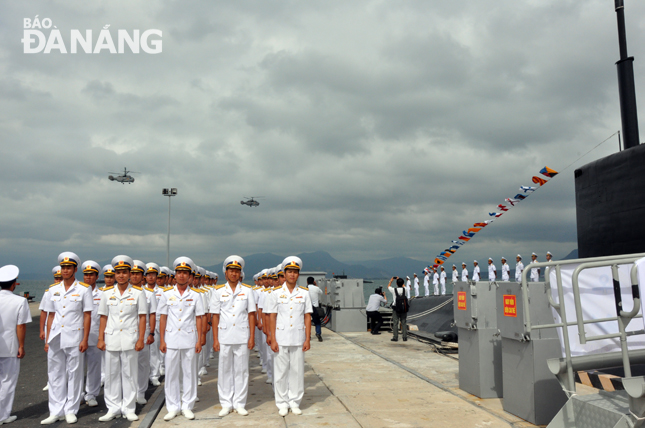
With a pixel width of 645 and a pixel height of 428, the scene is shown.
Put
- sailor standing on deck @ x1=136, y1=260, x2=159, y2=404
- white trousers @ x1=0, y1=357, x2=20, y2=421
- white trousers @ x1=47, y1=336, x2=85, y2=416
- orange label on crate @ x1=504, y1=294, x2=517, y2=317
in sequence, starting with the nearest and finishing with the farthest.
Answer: orange label on crate @ x1=504, y1=294, x2=517, y2=317, white trousers @ x1=0, y1=357, x2=20, y2=421, white trousers @ x1=47, y1=336, x2=85, y2=416, sailor standing on deck @ x1=136, y1=260, x2=159, y2=404

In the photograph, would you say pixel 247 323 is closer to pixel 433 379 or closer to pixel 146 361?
pixel 146 361

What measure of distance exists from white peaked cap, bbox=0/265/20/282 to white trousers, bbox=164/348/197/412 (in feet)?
7.90

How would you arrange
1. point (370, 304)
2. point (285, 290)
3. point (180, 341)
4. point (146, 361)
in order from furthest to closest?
1. point (370, 304)
2. point (146, 361)
3. point (285, 290)
4. point (180, 341)

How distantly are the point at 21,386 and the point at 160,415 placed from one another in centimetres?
409

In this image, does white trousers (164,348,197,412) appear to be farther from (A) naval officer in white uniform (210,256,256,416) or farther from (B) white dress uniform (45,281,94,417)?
(B) white dress uniform (45,281,94,417)

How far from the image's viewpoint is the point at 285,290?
6926mm

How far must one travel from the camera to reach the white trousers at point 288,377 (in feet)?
21.7

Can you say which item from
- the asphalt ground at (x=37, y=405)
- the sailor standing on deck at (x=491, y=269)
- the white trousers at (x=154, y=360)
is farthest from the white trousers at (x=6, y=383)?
the sailor standing on deck at (x=491, y=269)

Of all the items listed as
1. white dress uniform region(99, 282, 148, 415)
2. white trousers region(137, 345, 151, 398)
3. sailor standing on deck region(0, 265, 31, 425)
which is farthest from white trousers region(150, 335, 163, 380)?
sailor standing on deck region(0, 265, 31, 425)

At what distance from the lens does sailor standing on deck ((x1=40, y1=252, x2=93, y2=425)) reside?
6.42 m

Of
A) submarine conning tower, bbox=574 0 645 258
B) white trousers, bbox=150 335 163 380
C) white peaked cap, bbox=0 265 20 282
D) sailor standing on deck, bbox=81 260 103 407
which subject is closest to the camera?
white peaked cap, bbox=0 265 20 282

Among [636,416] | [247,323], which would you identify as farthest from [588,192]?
[247,323]

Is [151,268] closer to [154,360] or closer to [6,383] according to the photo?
[154,360]

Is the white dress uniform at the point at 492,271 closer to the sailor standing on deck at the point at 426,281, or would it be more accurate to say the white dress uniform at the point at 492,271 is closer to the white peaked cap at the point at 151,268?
the sailor standing on deck at the point at 426,281
